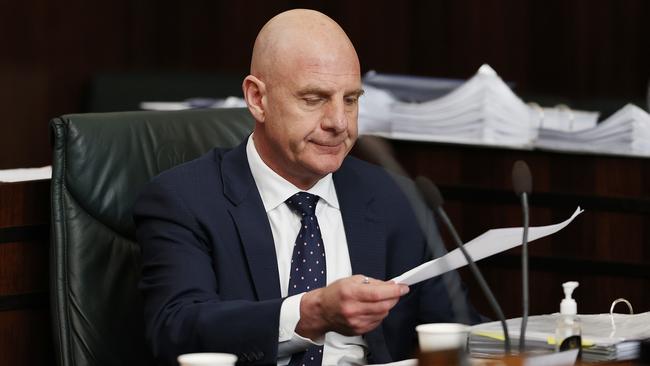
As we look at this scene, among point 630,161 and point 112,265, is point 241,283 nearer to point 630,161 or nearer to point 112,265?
point 112,265

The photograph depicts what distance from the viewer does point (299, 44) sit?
239 centimetres

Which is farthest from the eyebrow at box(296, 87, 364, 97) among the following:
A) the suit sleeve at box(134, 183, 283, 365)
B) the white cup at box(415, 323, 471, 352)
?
the white cup at box(415, 323, 471, 352)

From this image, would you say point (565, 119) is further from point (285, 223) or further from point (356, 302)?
point (356, 302)

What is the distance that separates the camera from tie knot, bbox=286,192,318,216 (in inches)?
95.6

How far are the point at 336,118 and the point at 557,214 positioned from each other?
1102 mm

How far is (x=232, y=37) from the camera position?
6094 mm

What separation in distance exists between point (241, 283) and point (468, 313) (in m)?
0.45

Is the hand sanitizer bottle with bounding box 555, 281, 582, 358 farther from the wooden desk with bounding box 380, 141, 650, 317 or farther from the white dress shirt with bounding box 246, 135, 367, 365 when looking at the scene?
the wooden desk with bounding box 380, 141, 650, 317

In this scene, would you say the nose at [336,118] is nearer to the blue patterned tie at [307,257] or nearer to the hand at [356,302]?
the blue patterned tie at [307,257]

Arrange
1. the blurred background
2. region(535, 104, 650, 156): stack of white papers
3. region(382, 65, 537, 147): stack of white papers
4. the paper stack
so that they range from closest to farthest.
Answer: the paper stack → region(535, 104, 650, 156): stack of white papers → region(382, 65, 537, 147): stack of white papers → the blurred background

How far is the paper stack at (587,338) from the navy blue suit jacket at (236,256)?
0.33 meters

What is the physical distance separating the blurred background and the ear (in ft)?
9.11

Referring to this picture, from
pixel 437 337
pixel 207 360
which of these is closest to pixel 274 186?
pixel 437 337

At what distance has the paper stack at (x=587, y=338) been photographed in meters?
1.97
